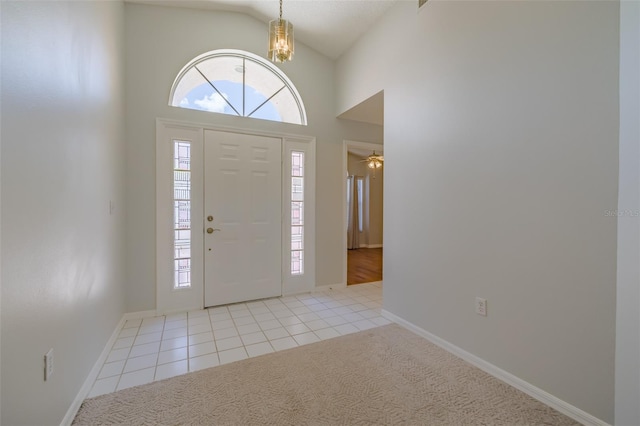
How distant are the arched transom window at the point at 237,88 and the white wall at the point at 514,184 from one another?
60.1 inches

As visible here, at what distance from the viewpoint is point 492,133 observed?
189 cm

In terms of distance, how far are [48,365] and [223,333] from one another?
4.47 ft

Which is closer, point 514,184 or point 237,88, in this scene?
point 514,184

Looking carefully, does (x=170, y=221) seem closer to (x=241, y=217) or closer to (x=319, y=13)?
(x=241, y=217)

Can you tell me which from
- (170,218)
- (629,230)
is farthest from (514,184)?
(170,218)

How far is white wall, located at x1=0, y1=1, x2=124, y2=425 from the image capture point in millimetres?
1024

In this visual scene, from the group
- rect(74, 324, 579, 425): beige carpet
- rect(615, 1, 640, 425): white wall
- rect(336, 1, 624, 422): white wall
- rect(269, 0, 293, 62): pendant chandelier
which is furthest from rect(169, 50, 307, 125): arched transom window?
rect(615, 1, 640, 425): white wall

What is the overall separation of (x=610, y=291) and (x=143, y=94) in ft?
12.9

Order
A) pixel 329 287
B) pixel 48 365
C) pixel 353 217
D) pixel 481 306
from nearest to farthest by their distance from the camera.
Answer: pixel 48 365 < pixel 481 306 < pixel 329 287 < pixel 353 217

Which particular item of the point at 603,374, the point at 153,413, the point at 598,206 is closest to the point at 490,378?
the point at 603,374

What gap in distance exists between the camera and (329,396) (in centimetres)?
167

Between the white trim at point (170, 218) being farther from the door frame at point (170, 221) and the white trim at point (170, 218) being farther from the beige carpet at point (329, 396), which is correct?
the beige carpet at point (329, 396)

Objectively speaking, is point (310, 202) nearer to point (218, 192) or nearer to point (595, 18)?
point (218, 192)

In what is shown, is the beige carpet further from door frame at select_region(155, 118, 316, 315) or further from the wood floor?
the wood floor
